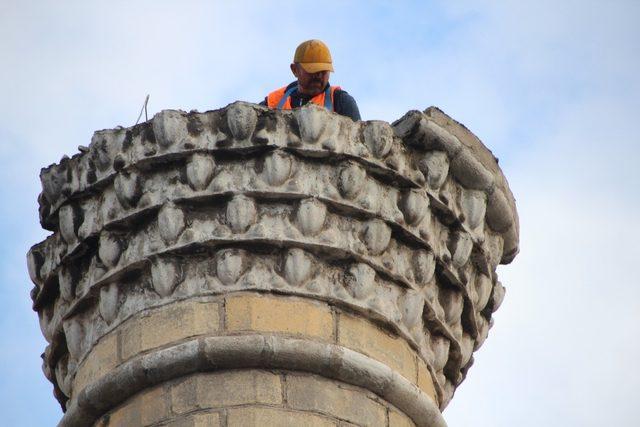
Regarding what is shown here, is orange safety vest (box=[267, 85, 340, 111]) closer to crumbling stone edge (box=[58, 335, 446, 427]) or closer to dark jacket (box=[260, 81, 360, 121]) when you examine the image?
dark jacket (box=[260, 81, 360, 121])

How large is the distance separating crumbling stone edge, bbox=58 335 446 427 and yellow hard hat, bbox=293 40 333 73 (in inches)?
76.7

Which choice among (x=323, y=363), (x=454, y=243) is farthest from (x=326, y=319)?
(x=454, y=243)

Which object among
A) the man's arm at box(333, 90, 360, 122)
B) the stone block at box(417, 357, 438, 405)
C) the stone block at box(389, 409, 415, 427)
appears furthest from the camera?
the man's arm at box(333, 90, 360, 122)

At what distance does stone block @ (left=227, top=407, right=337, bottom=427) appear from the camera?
34.8 feet

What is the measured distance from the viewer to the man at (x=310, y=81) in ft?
40.8

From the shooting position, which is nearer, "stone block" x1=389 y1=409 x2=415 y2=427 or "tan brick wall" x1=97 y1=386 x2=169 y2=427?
"tan brick wall" x1=97 y1=386 x2=169 y2=427

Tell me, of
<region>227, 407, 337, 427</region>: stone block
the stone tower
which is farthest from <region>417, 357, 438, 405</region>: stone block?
<region>227, 407, 337, 427</region>: stone block

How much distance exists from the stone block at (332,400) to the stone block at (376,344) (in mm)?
211

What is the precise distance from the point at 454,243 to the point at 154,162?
4.69 ft

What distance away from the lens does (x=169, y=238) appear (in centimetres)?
1119

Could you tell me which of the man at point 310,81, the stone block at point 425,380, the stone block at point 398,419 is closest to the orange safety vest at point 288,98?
the man at point 310,81

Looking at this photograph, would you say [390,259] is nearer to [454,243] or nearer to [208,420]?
[454,243]

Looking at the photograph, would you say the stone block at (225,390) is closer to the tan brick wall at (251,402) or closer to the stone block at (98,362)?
the tan brick wall at (251,402)

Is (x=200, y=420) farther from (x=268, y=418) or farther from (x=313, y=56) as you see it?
(x=313, y=56)
